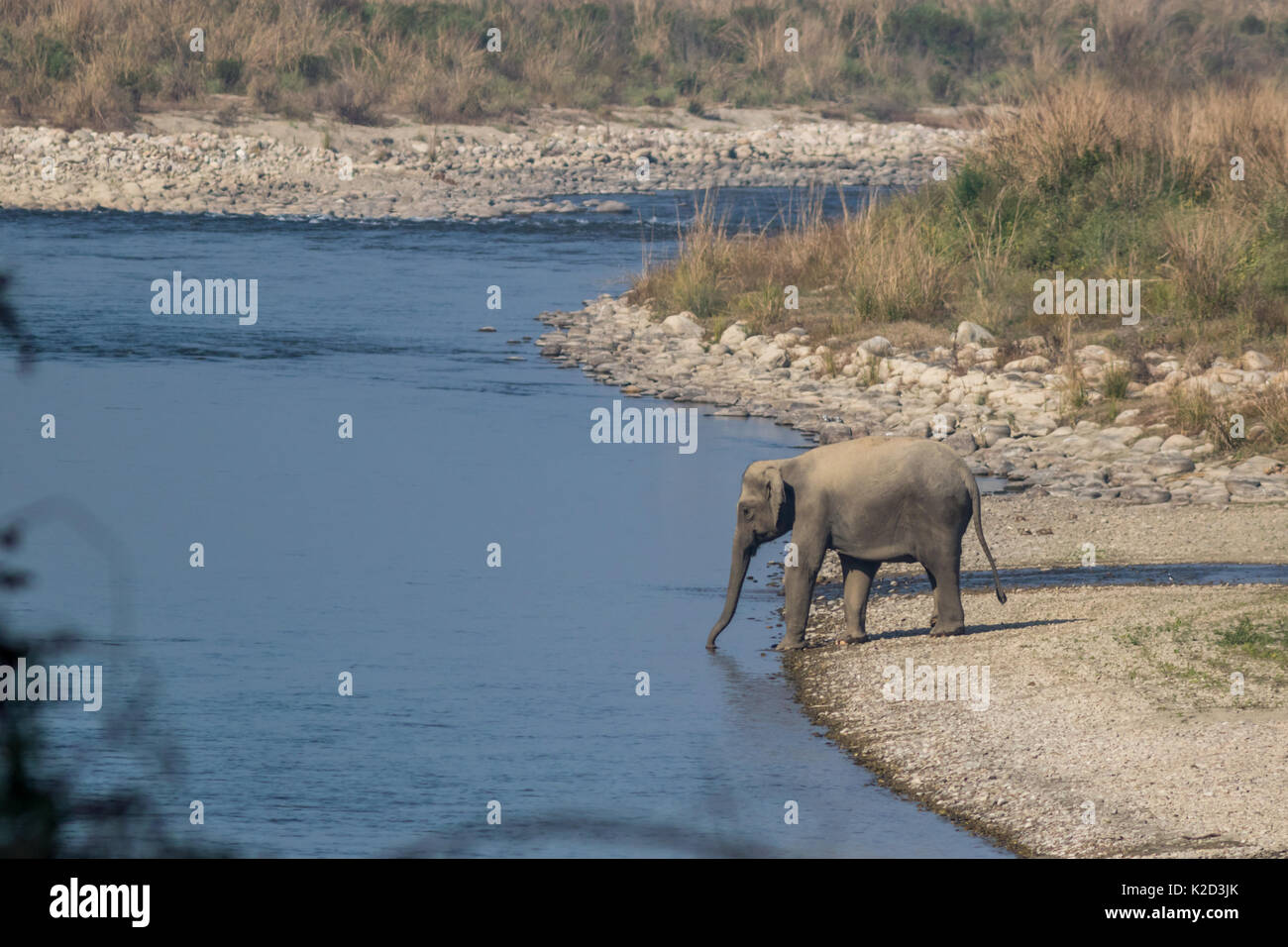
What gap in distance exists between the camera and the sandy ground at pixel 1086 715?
857cm

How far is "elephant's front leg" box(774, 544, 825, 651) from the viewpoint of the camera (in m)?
11.7

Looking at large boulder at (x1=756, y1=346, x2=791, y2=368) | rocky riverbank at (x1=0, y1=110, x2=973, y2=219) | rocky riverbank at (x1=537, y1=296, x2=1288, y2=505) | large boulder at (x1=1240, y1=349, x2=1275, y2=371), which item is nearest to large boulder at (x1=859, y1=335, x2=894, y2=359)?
rocky riverbank at (x1=537, y1=296, x2=1288, y2=505)

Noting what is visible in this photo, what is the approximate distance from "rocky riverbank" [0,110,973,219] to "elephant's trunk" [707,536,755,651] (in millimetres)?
26423

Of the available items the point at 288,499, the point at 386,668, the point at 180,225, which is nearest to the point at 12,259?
the point at 180,225

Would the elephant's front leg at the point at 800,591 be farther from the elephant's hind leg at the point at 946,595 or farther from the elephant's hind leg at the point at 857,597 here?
the elephant's hind leg at the point at 946,595

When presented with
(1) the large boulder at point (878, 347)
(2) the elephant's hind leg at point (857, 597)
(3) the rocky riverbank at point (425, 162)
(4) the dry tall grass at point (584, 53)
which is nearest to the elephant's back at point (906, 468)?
(2) the elephant's hind leg at point (857, 597)

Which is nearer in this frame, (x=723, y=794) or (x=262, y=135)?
(x=723, y=794)

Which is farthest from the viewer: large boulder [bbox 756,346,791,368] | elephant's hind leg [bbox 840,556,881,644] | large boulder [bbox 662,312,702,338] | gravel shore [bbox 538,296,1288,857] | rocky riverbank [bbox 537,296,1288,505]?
large boulder [bbox 662,312,702,338]

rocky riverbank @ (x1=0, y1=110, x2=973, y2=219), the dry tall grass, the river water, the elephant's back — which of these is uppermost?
the dry tall grass

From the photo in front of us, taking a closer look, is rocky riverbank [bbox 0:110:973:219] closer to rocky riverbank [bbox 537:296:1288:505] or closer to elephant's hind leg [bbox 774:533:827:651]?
rocky riverbank [bbox 537:296:1288:505]

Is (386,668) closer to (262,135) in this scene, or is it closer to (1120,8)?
(262,135)

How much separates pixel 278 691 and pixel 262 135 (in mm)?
33350

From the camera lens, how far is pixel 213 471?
18.2 m
